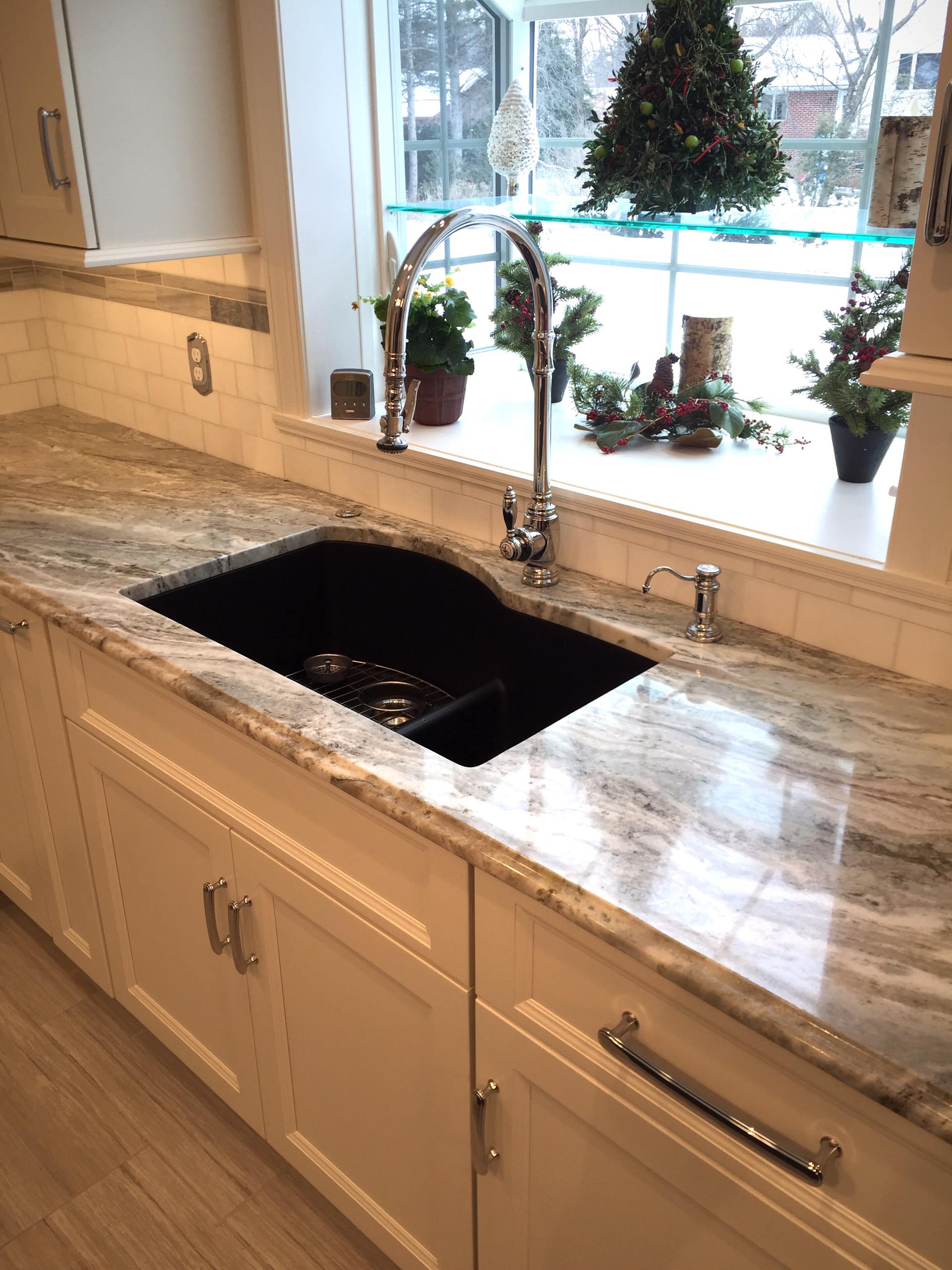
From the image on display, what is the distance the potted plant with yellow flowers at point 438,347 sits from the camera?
1.93 meters

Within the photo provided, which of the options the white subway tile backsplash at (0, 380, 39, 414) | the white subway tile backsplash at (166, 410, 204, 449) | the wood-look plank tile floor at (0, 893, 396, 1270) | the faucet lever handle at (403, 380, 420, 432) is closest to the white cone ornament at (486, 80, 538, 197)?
the faucet lever handle at (403, 380, 420, 432)

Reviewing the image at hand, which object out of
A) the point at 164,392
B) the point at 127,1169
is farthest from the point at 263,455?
the point at 127,1169

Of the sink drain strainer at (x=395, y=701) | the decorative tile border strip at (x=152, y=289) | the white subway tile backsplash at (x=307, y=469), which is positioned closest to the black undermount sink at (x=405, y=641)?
the sink drain strainer at (x=395, y=701)

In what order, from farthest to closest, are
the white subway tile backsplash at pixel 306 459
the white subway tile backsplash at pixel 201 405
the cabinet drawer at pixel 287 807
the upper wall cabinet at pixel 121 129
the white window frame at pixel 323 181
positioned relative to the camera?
the white subway tile backsplash at pixel 201 405
the white window frame at pixel 323 181
the upper wall cabinet at pixel 121 129
the white subway tile backsplash at pixel 306 459
the cabinet drawer at pixel 287 807

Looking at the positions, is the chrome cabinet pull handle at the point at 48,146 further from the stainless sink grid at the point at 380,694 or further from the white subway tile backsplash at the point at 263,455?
the stainless sink grid at the point at 380,694

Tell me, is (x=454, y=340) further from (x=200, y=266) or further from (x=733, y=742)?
(x=733, y=742)

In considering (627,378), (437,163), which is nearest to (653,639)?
(627,378)

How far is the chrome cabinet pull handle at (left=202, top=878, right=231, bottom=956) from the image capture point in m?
1.55

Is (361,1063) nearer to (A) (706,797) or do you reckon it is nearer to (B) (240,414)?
(A) (706,797)

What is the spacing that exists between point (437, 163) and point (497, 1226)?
186cm

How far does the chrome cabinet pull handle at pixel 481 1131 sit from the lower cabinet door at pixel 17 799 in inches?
44.1

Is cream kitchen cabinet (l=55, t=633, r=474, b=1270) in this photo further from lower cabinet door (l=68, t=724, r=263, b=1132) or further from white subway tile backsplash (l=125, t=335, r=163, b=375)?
white subway tile backsplash (l=125, t=335, r=163, b=375)

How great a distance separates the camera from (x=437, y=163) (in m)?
2.13

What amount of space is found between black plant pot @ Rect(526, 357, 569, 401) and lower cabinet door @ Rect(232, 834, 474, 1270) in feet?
3.45
